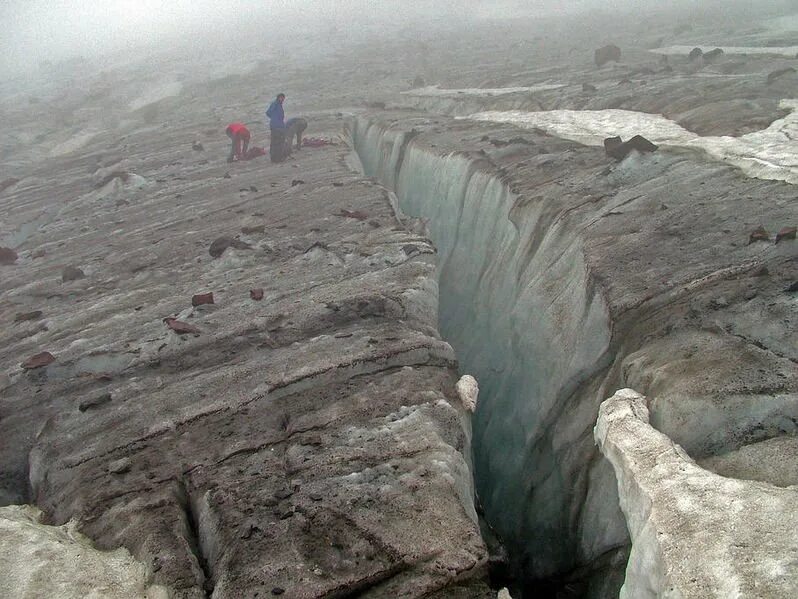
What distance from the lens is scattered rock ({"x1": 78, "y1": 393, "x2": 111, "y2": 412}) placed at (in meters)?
6.47

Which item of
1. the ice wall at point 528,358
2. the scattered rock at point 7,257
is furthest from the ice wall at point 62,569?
the scattered rock at point 7,257

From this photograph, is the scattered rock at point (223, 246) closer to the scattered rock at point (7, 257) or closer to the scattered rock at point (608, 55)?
the scattered rock at point (7, 257)

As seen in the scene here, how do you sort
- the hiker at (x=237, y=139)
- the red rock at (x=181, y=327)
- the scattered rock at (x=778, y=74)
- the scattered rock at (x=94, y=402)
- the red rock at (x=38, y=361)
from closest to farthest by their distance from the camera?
the scattered rock at (x=94, y=402) → the red rock at (x=38, y=361) → the red rock at (x=181, y=327) → the scattered rock at (x=778, y=74) → the hiker at (x=237, y=139)

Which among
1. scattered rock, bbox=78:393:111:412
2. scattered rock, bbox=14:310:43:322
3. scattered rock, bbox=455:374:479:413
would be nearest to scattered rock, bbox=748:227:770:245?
scattered rock, bbox=455:374:479:413

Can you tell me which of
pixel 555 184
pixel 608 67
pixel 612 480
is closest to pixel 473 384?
pixel 612 480

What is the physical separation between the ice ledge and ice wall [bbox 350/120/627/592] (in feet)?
3.63

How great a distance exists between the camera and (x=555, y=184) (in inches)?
405

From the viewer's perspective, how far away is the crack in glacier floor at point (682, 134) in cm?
852

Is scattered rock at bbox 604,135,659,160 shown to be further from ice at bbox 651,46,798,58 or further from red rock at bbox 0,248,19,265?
ice at bbox 651,46,798,58

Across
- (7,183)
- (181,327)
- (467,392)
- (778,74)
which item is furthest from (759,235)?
(7,183)

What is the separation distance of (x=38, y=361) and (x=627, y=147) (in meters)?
9.31

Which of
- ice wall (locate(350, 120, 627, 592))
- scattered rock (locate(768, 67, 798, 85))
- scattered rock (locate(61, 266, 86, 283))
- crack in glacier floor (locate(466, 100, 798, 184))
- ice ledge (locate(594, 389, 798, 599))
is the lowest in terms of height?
ice wall (locate(350, 120, 627, 592))

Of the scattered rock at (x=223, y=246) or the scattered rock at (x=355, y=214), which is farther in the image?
the scattered rock at (x=355, y=214)

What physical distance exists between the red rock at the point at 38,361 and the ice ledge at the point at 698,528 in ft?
21.9
